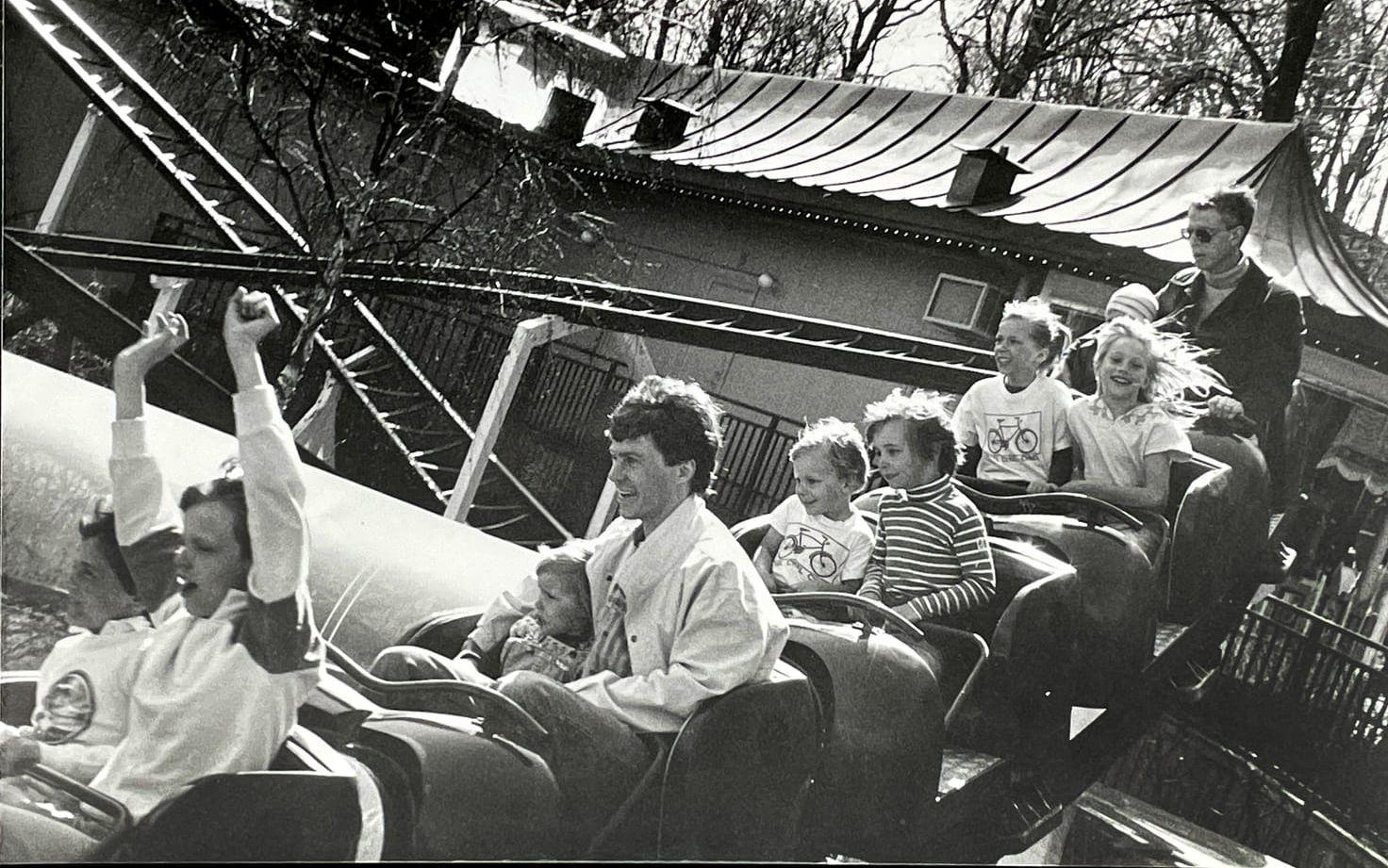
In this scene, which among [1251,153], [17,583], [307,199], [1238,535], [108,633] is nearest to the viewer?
[108,633]

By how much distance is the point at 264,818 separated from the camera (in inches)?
78.2

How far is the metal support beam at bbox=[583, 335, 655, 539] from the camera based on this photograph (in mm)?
2703

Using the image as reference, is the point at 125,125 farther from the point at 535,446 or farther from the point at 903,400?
the point at 903,400

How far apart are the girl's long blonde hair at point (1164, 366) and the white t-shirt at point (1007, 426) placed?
174mm

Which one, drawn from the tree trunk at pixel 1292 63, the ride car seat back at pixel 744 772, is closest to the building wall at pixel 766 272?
the ride car seat back at pixel 744 772

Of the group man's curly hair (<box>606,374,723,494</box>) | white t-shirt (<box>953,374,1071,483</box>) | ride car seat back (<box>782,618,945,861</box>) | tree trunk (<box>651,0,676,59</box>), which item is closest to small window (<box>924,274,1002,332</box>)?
white t-shirt (<box>953,374,1071,483</box>)

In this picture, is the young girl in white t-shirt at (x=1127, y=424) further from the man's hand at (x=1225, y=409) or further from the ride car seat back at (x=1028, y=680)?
the ride car seat back at (x=1028, y=680)

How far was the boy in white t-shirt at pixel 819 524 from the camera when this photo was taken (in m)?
2.81

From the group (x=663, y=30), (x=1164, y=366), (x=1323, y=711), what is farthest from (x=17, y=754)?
(x=1323, y=711)

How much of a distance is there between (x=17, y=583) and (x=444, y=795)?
776 millimetres

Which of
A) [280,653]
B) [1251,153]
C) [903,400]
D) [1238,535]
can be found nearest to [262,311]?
[280,653]

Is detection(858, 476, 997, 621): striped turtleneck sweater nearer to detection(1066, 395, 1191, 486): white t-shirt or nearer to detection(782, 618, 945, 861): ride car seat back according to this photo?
detection(782, 618, 945, 861): ride car seat back

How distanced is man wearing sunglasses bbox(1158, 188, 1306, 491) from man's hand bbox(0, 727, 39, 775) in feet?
8.77

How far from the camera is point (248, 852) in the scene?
1.98m
